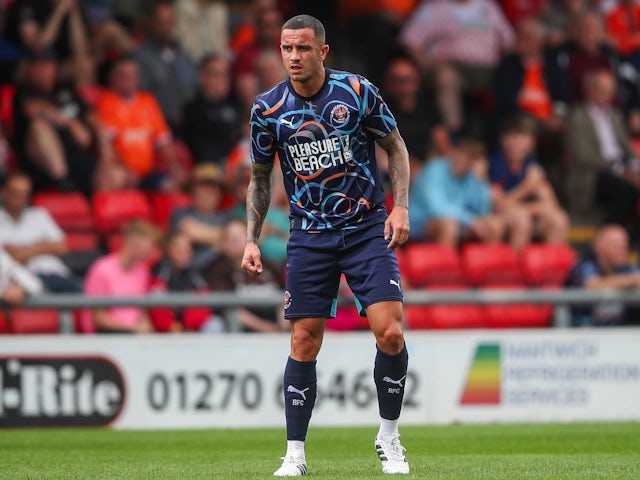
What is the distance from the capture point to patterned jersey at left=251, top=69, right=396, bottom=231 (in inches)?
274

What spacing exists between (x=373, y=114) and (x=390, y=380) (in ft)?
4.48

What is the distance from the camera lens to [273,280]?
1245 centimetres

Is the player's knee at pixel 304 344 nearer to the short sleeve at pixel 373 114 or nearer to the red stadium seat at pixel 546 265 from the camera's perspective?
the short sleeve at pixel 373 114

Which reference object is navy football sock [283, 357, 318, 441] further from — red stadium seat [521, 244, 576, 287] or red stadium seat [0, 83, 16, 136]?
red stadium seat [0, 83, 16, 136]

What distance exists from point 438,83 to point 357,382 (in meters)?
5.24

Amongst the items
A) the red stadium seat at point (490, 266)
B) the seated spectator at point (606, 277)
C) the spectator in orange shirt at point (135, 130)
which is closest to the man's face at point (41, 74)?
the spectator in orange shirt at point (135, 130)

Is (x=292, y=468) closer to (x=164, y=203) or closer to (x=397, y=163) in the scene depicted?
(x=397, y=163)

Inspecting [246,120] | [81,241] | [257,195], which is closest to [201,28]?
[246,120]

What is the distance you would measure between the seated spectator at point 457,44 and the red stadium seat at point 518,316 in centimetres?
322

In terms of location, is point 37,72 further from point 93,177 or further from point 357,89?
point 357,89

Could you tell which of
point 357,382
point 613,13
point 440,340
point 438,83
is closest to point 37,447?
point 357,382

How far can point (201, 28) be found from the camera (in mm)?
15719

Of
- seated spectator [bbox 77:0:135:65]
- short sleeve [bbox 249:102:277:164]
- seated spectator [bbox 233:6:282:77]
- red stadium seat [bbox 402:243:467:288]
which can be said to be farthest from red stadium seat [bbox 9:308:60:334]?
short sleeve [bbox 249:102:277:164]

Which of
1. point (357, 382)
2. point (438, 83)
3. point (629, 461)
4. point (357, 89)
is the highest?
point (357, 89)
